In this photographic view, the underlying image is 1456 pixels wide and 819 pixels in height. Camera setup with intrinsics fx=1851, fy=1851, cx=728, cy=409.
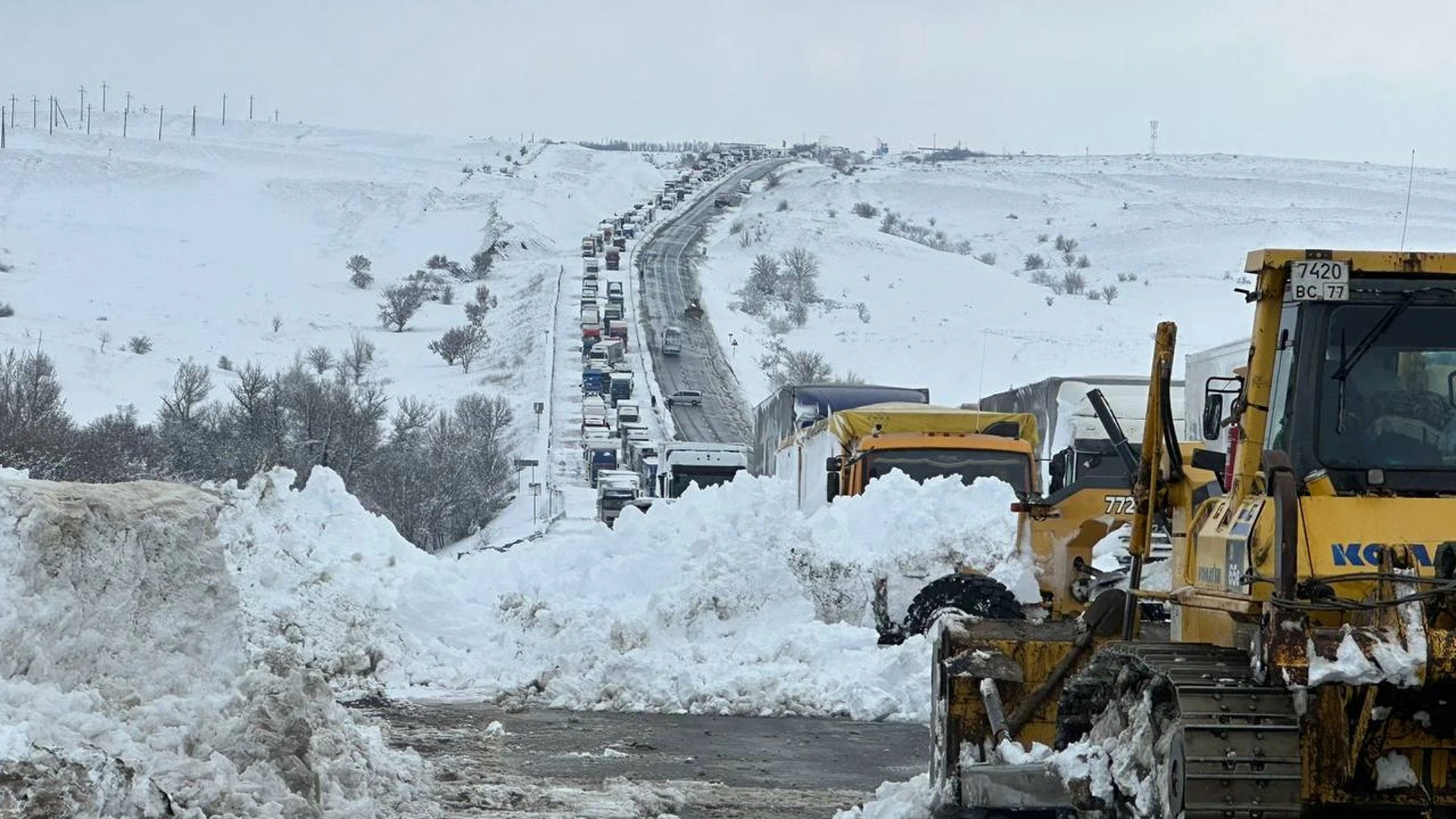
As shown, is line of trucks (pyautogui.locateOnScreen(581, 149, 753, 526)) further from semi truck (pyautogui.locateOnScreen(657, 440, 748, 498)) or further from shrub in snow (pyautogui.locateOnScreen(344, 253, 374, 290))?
shrub in snow (pyautogui.locateOnScreen(344, 253, 374, 290))

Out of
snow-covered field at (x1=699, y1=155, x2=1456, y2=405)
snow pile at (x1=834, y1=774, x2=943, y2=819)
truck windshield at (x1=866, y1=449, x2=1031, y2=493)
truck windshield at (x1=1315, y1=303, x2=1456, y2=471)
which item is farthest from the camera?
snow-covered field at (x1=699, y1=155, x2=1456, y2=405)

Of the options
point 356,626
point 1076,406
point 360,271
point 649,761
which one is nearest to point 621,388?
point 1076,406

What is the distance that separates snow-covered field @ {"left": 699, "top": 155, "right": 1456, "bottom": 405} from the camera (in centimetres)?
7344

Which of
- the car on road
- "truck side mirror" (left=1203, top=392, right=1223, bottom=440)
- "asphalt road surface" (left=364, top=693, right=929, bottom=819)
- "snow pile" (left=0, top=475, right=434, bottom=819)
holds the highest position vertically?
the car on road

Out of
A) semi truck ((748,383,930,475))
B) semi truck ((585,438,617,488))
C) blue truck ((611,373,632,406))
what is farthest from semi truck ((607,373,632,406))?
semi truck ((748,383,930,475))

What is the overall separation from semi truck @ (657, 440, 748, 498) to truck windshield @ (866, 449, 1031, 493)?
819 inches

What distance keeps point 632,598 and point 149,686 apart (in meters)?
10.1

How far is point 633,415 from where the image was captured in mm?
61219

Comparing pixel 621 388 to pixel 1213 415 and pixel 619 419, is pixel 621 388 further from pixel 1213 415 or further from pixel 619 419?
pixel 1213 415

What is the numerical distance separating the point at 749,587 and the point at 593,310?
2646 inches

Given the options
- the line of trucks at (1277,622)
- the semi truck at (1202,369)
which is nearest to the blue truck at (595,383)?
the semi truck at (1202,369)

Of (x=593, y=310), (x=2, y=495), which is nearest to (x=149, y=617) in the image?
(x=2, y=495)

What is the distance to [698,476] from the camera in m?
43.5

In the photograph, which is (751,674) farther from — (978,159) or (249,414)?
(978,159)
